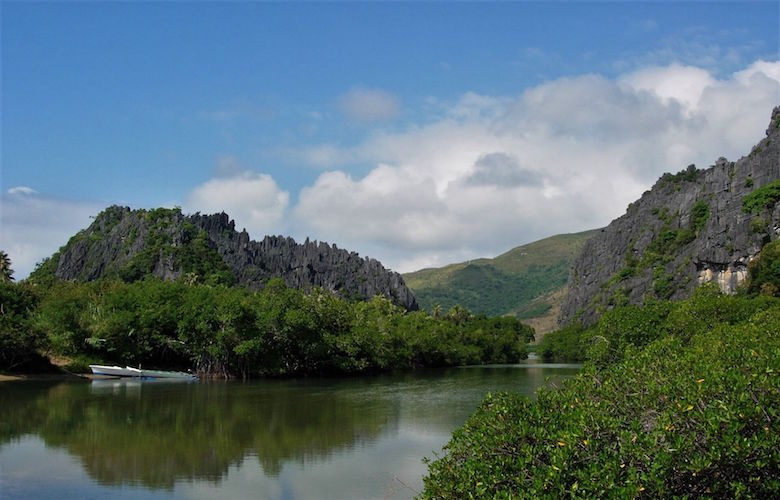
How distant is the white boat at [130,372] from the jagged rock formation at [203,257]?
230 ft

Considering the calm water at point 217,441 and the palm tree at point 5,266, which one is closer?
the calm water at point 217,441

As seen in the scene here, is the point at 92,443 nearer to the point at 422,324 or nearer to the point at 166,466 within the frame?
the point at 166,466

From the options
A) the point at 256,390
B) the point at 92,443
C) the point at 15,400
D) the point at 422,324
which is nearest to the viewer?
the point at 92,443

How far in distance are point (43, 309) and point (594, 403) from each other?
53880mm

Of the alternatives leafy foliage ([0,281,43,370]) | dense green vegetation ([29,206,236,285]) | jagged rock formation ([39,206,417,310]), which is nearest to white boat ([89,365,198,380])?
leafy foliage ([0,281,43,370])

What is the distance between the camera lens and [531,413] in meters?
10.8

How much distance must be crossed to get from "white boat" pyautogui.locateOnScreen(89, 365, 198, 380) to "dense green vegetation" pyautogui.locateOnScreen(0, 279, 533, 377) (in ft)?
6.68

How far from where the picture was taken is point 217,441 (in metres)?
24.6

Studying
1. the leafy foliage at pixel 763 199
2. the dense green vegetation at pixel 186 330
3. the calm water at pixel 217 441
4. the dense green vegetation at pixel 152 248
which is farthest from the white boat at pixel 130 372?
the leafy foliage at pixel 763 199

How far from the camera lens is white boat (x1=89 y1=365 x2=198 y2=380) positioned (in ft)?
171

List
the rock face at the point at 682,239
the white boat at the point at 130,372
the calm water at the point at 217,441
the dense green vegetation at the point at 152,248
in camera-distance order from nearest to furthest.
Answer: the calm water at the point at 217,441, the white boat at the point at 130,372, the rock face at the point at 682,239, the dense green vegetation at the point at 152,248

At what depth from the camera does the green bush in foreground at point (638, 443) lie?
848 cm

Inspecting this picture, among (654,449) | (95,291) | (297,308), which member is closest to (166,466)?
(654,449)

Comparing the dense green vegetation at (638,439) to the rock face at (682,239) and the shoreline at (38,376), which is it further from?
the rock face at (682,239)
